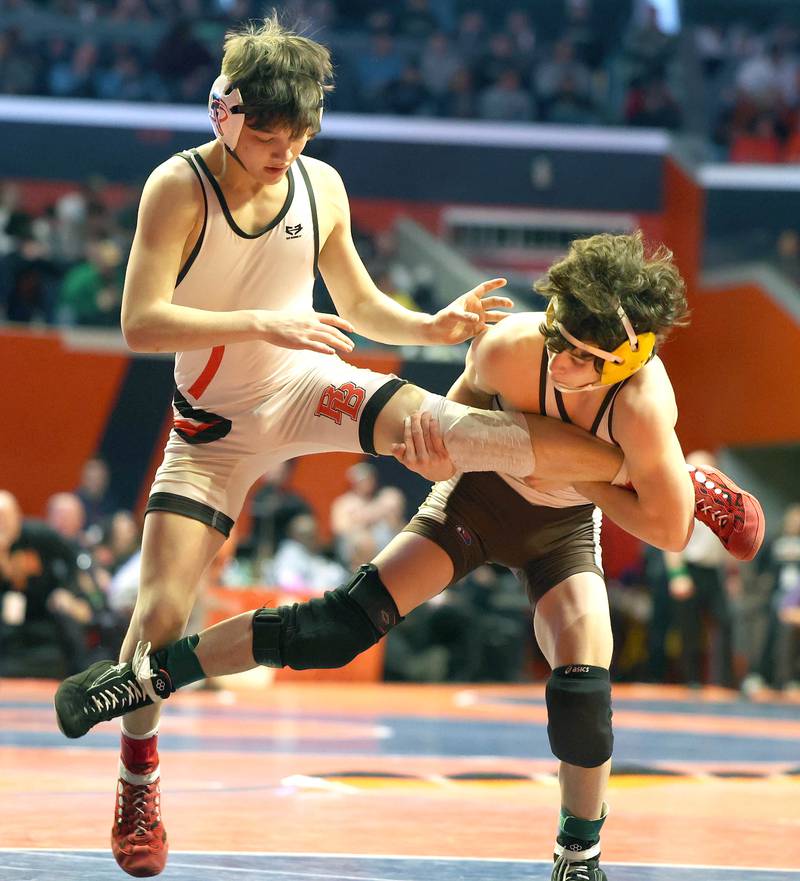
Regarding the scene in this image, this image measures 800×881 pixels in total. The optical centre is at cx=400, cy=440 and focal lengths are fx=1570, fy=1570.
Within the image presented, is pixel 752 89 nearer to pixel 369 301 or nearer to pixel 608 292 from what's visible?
pixel 369 301

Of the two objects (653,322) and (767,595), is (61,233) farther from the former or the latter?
(653,322)

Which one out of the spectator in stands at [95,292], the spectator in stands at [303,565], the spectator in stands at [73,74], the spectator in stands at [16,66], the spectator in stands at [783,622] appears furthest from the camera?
the spectator in stands at [73,74]

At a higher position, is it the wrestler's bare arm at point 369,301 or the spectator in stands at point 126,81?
the wrestler's bare arm at point 369,301

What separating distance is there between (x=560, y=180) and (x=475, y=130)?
122cm

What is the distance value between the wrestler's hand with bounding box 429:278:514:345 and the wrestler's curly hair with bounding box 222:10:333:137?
23.6 inches

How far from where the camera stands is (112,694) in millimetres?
4020

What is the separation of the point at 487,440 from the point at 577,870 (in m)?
1.07

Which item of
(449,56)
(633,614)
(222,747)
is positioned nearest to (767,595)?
(633,614)

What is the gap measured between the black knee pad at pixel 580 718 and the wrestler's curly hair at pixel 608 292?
0.79 metres

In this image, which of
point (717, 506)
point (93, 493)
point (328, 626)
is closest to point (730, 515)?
point (717, 506)

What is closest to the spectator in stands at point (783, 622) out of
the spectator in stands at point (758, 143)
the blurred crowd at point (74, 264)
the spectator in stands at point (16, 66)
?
the blurred crowd at point (74, 264)

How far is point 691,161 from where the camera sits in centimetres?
1892

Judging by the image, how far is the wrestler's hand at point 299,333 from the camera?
3.80 m

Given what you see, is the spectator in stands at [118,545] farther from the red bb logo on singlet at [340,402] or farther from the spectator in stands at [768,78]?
the spectator in stands at [768,78]
